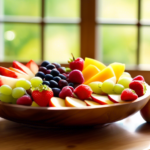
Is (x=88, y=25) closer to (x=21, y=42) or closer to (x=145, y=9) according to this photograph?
(x=145, y=9)

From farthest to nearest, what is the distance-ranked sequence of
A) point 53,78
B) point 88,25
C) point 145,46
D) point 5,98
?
1. point 145,46
2. point 88,25
3. point 53,78
4. point 5,98

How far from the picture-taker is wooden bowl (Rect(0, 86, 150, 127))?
65 centimetres

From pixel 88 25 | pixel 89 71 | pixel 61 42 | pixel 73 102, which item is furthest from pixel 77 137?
pixel 61 42

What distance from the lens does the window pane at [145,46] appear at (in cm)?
208

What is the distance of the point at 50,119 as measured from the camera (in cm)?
66

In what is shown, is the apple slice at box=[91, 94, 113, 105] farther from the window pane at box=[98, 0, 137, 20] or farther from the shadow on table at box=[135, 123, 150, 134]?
the window pane at box=[98, 0, 137, 20]

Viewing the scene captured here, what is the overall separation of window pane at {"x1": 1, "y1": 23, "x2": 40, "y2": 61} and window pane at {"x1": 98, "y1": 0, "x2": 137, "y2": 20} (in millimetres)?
553

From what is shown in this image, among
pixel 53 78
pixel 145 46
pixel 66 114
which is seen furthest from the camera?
pixel 145 46

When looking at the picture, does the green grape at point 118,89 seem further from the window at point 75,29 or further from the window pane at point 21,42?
the window pane at point 21,42

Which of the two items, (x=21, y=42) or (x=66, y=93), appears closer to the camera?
(x=66, y=93)

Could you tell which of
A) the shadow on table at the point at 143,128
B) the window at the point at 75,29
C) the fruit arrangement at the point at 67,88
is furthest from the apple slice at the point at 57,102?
the window at the point at 75,29

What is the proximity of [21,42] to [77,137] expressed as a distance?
161 cm

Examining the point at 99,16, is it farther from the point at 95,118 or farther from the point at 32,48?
the point at 95,118

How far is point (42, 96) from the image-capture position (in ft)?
2.37
